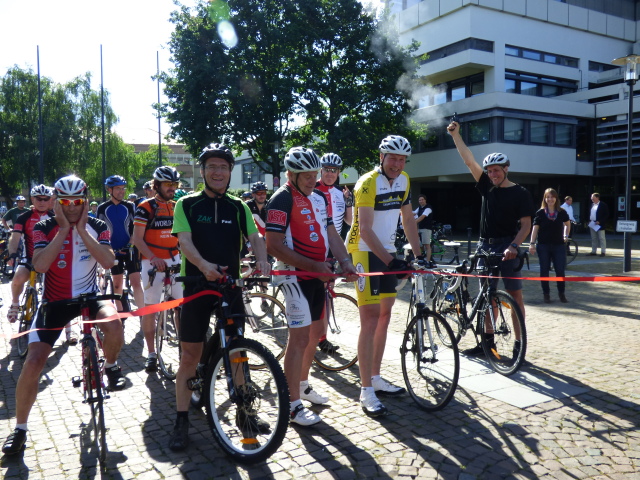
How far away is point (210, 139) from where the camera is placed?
27203mm

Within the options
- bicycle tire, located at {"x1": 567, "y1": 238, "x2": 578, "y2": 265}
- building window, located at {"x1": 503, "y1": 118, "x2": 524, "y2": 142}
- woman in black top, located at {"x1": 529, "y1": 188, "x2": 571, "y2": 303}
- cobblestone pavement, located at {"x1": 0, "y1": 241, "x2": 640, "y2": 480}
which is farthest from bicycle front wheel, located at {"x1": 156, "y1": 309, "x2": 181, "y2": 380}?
building window, located at {"x1": 503, "y1": 118, "x2": 524, "y2": 142}

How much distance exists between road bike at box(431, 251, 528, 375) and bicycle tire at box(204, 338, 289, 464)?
7.31 ft

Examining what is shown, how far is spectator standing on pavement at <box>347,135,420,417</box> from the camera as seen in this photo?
14.5 feet

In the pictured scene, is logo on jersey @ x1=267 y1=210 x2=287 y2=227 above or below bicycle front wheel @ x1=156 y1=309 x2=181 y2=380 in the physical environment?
above

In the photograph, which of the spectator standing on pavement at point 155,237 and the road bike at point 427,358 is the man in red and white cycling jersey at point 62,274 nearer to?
the spectator standing on pavement at point 155,237

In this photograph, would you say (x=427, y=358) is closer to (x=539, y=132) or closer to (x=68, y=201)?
(x=68, y=201)

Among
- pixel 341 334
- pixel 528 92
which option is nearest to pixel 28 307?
pixel 341 334

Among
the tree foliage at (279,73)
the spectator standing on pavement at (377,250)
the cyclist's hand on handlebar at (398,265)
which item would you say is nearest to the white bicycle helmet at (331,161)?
the spectator standing on pavement at (377,250)

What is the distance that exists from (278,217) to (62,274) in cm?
168

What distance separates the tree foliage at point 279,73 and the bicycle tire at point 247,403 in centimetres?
2328

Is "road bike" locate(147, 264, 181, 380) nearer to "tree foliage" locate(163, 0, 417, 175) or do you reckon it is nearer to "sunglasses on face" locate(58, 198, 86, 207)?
"sunglasses on face" locate(58, 198, 86, 207)

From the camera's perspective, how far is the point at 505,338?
5.55 m

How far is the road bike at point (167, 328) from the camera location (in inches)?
217

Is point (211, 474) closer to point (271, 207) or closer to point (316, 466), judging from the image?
point (316, 466)
